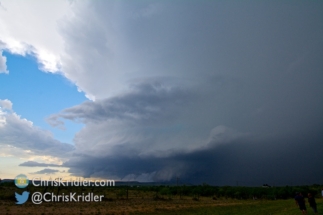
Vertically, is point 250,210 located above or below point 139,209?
below

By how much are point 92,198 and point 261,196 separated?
2499 inches

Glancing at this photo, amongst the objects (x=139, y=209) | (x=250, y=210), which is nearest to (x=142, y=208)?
(x=139, y=209)

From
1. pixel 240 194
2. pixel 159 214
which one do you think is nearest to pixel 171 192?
pixel 240 194

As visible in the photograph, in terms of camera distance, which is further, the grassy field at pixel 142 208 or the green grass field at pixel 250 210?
the grassy field at pixel 142 208

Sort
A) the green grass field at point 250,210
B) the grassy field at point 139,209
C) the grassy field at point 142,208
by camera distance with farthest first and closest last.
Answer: the grassy field at point 142,208 < the grassy field at point 139,209 < the green grass field at point 250,210

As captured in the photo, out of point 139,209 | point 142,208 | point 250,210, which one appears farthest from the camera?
point 142,208

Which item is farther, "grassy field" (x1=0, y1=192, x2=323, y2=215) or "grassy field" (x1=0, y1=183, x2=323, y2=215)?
"grassy field" (x1=0, y1=183, x2=323, y2=215)

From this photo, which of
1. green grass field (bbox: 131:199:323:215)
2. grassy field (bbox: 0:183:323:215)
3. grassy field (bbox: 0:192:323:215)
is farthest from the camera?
grassy field (bbox: 0:183:323:215)

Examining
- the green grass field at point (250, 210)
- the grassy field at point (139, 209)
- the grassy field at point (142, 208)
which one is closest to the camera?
the green grass field at point (250, 210)

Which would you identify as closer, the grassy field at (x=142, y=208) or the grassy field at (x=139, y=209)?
the grassy field at (x=139, y=209)

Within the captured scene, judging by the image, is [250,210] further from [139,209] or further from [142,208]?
[142,208]

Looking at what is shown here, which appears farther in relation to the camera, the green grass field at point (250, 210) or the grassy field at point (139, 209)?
the grassy field at point (139, 209)

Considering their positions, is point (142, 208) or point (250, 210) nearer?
point (250, 210)

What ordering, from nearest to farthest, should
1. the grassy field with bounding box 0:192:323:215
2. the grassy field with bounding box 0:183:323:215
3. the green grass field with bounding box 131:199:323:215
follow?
the green grass field with bounding box 131:199:323:215 → the grassy field with bounding box 0:192:323:215 → the grassy field with bounding box 0:183:323:215
